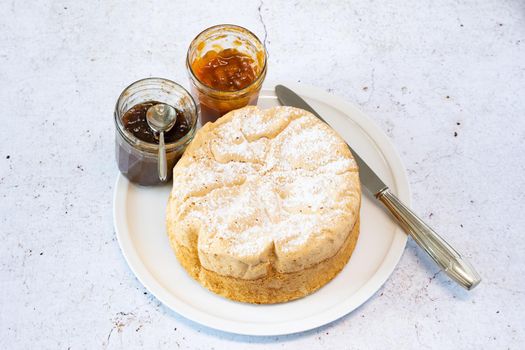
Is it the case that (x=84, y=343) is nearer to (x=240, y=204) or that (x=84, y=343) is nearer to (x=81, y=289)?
(x=81, y=289)

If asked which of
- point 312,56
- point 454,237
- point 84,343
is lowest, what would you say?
point 84,343

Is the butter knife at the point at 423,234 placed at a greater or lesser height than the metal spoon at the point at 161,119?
lesser

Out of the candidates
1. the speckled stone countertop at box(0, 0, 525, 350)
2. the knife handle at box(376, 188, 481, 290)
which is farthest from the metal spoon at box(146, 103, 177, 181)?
the knife handle at box(376, 188, 481, 290)

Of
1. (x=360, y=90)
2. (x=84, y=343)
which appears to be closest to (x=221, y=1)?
(x=360, y=90)

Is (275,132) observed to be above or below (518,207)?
above

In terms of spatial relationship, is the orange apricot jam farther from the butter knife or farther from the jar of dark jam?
the butter knife

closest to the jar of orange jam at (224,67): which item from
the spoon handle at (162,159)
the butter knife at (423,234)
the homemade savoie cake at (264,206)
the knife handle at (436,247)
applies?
the homemade savoie cake at (264,206)

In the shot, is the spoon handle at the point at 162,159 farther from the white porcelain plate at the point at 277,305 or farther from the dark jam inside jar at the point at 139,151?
the white porcelain plate at the point at 277,305

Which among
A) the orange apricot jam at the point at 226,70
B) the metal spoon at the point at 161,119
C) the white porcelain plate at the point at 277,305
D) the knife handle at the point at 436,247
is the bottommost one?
the white porcelain plate at the point at 277,305
